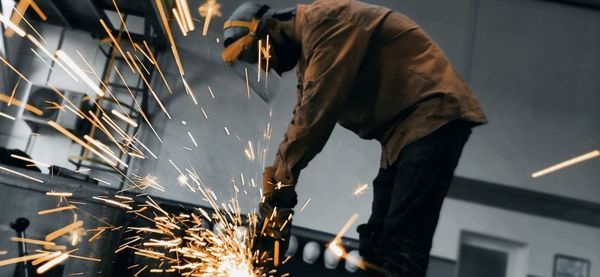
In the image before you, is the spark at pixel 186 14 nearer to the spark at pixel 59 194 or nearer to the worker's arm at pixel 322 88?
the spark at pixel 59 194

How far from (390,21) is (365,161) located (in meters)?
2.39

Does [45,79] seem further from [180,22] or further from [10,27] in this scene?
[180,22]

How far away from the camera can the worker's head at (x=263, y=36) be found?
5.36 ft

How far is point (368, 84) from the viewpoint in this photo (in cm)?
Answer: 157

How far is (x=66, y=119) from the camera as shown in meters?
4.29

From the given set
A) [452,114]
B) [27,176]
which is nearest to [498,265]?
[452,114]

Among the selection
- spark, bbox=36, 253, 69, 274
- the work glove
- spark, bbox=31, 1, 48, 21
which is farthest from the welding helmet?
spark, bbox=31, 1, 48, 21

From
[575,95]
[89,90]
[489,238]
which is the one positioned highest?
[575,95]

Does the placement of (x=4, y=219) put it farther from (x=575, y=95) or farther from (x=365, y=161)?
(x=575, y=95)

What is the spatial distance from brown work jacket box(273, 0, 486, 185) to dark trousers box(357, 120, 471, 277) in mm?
45

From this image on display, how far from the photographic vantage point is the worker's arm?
4.60ft

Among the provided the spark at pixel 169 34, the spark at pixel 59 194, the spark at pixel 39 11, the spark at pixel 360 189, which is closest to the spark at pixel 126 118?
the spark at pixel 169 34

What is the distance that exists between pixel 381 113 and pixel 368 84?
9cm

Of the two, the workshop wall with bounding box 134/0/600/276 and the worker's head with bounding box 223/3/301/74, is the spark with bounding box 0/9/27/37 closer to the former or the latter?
the workshop wall with bounding box 134/0/600/276
